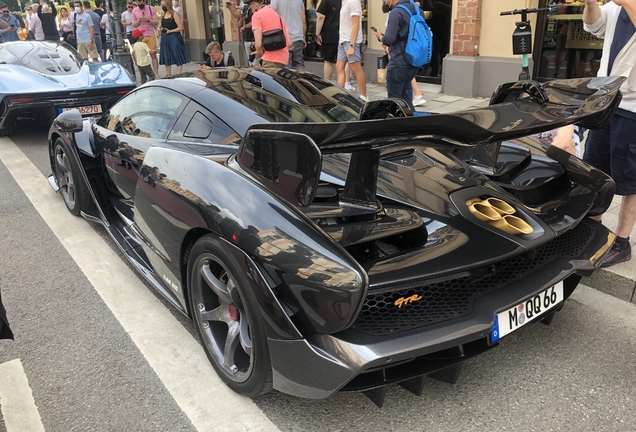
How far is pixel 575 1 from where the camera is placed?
7730mm

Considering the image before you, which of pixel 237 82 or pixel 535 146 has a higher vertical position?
pixel 237 82

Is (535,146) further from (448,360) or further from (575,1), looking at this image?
(575,1)

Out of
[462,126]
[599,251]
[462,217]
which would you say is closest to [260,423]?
[462,217]

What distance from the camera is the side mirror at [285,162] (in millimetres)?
1796

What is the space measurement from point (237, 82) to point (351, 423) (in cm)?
204

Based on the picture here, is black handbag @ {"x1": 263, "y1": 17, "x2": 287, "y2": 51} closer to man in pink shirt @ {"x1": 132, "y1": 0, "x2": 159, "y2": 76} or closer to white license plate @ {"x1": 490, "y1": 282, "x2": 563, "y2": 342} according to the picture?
man in pink shirt @ {"x1": 132, "y1": 0, "x2": 159, "y2": 76}

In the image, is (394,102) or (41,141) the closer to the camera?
(394,102)

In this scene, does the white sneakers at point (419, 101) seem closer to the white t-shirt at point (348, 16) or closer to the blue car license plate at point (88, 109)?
the white t-shirt at point (348, 16)

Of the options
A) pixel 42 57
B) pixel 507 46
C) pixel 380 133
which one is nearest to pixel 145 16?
pixel 42 57

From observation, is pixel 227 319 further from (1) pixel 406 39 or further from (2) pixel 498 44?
(2) pixel 498 44

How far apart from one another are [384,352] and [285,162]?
0.75 m

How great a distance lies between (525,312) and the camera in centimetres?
216

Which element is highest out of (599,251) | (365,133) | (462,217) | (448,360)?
(365,133)

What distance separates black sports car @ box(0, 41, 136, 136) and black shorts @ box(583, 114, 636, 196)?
20.6 feet
